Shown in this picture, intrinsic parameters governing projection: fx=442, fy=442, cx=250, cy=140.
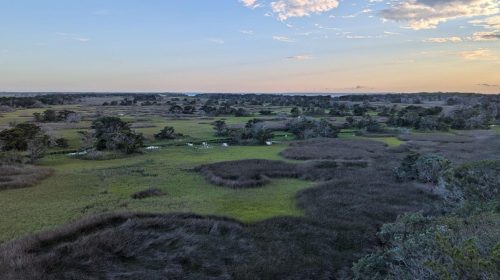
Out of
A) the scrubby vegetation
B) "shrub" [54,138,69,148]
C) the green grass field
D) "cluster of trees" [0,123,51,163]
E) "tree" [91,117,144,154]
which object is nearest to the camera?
the scrubby vegetation

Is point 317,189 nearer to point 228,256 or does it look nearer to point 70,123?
point 228,256

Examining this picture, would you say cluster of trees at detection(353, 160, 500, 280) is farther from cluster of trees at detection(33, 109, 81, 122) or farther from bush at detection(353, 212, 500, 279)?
cluster of trees at detection(33, 109, 81, 122)

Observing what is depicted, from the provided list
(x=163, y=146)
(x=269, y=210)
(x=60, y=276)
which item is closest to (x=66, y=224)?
(x=60, y=276)

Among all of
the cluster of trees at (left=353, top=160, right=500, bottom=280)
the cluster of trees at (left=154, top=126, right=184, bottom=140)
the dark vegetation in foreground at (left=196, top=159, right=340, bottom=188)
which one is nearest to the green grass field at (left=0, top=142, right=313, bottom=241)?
the dark vegetation in foreground at (left=196, top=159, right=340, bottom=188)

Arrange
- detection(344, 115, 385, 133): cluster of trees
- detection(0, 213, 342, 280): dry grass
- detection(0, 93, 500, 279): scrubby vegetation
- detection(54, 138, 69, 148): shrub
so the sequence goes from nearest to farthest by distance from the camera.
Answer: detection(0, 93, 500, 279): scrubby vegetation < detection(0, 213, 342, 280): dry grass < detection(54, 138, 69, 148): shrub < detection(344, 115, 385, 133): cluster of trees

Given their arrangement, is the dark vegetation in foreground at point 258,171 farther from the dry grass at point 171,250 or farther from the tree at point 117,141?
the tree at point 117,141

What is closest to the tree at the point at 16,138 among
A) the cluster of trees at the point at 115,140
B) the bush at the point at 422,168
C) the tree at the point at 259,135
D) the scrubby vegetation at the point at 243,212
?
the scrubby vegetation at the point at 243,212

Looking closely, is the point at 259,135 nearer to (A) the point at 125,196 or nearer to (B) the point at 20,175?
(B) the point at 20,175

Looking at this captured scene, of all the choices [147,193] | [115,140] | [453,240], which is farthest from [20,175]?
[453,240]
